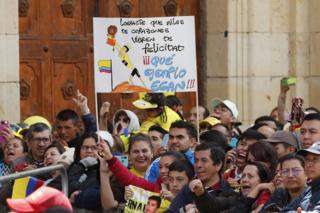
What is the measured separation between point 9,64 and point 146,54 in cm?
299

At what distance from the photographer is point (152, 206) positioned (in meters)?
10.7

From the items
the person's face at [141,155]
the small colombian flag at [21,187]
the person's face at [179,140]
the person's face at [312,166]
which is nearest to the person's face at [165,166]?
the person's face at [141,155]

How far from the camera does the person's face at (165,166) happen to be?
425 inches

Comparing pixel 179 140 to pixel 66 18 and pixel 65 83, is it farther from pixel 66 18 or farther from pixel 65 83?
pixel 66 18

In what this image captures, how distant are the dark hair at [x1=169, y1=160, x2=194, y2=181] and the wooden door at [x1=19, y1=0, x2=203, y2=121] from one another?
6.60 metres

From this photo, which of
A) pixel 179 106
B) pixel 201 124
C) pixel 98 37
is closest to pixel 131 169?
pixel 98 37

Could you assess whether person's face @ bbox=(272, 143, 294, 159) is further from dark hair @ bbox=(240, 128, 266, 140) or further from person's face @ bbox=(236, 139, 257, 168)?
dark hair @ bbox=(240, 128, 266, 140)

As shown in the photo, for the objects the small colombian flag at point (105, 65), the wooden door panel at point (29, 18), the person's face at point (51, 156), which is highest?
the wooden door panel at point (29, 18)

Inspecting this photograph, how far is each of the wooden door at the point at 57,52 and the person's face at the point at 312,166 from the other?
8179 mm

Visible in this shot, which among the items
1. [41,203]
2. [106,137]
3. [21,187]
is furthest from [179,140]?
[41,203]

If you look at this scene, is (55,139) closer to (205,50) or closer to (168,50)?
(168,50)

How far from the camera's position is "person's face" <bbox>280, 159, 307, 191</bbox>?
31.3ft

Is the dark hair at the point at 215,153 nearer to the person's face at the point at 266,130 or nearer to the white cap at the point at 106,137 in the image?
the white cap at the point at 106,137

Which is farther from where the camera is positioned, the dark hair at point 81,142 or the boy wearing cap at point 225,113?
the boy wearing cap at point 225,113
